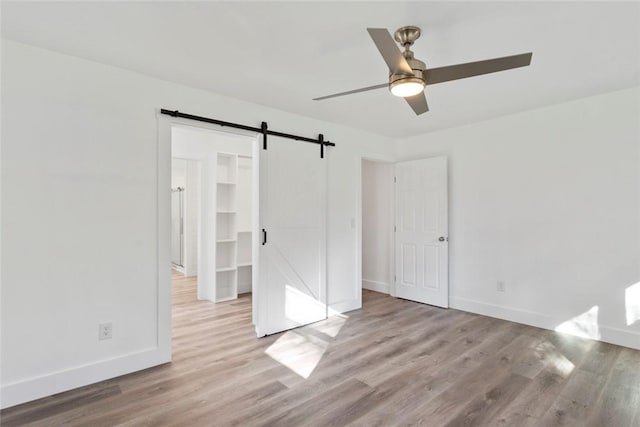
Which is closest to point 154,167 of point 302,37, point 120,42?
point 120,42

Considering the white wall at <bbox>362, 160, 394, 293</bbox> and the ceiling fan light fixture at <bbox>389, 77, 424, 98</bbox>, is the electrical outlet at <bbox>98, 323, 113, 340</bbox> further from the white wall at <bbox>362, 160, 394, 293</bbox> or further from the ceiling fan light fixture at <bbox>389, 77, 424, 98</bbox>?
the white wall at <bbox>362, 160, 394, 293</bbox>

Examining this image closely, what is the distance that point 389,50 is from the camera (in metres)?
1.73

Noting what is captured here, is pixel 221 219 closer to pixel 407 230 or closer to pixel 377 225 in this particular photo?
pixel 377 225

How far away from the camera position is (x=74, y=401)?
2.24 m

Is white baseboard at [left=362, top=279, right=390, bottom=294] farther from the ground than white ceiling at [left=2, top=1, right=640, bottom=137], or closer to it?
closer to it

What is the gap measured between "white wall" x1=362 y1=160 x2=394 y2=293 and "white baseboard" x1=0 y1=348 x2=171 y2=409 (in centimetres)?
341

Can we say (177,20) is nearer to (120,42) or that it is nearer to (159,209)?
(120,42)

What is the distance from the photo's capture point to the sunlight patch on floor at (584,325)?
331 cm

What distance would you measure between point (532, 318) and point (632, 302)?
0.89 meters

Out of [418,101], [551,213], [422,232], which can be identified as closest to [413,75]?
[418,101]

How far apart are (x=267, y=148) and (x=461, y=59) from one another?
198 cm

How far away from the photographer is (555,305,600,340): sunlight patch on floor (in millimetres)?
3309

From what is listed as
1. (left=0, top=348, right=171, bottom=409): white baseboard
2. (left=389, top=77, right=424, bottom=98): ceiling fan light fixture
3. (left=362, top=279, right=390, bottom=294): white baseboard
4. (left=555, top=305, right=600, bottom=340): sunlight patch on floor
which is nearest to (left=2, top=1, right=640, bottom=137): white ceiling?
(left=389, top=77, right=424, bottom=98): ceiling fan light fixture

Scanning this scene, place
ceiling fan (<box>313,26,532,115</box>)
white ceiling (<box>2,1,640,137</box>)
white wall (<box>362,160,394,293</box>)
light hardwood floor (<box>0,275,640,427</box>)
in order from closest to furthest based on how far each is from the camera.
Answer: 1. ceiling fan (<box>313,26,532,115</box>)
2. white ceiling (<box>2,1,640,137</box>)
3. light hardwood floor (<box>0,275,640,427</box>)
4. white wall (<box>362,160,394,293</box>)
